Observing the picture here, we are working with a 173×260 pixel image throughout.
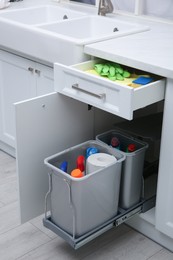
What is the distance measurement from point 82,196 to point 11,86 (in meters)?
1.10

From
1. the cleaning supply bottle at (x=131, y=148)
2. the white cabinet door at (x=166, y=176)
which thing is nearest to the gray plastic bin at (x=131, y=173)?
the cleaning supply bottle at (x=131, y=148)

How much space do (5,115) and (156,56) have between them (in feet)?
4.08

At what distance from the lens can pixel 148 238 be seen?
222cm

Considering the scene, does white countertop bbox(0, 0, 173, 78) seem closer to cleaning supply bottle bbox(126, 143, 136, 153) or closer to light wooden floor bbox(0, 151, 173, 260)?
cleaning supply bottle bbox(126, 143, 136, 153)

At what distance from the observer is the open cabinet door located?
193cm

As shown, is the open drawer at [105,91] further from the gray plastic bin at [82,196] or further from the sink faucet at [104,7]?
the sink faucet at [104,7]

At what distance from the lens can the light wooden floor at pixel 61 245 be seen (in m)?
2.10

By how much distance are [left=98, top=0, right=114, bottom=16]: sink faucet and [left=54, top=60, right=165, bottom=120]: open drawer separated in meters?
0.75

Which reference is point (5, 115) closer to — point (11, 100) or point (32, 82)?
point (11, 100)

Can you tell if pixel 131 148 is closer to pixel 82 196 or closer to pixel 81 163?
pixel 81 163

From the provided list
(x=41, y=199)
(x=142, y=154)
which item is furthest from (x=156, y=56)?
(x=41, y=199)

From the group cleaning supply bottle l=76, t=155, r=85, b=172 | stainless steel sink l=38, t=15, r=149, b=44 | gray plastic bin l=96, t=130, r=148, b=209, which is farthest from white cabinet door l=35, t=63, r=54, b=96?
cleaning supply bottle l=76, t=155, r=85, b=172

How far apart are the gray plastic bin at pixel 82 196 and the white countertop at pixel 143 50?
412 mm

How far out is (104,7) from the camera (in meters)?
2.72
